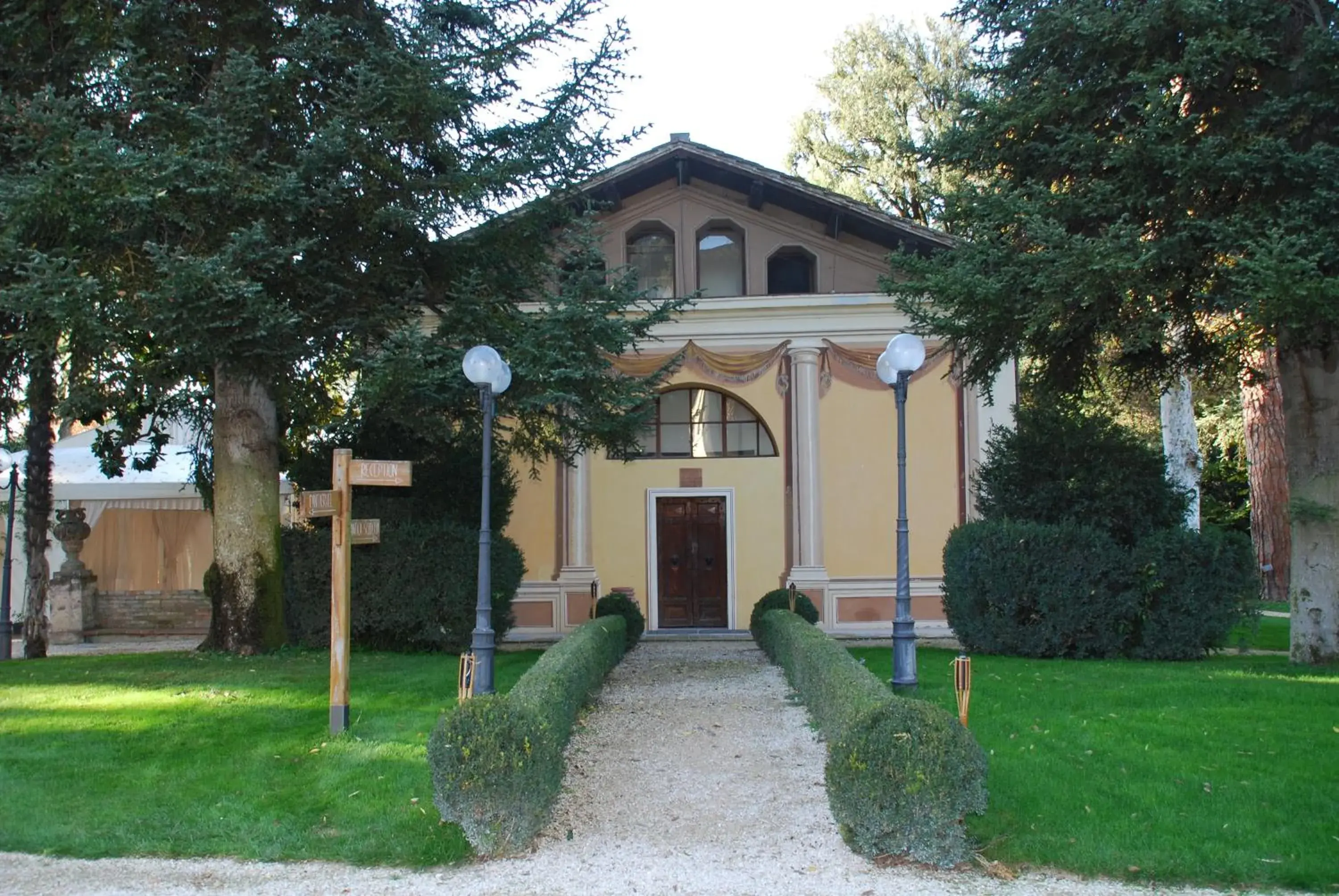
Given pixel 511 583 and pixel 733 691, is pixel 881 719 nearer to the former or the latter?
pixel 733 691

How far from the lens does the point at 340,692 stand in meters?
8.29

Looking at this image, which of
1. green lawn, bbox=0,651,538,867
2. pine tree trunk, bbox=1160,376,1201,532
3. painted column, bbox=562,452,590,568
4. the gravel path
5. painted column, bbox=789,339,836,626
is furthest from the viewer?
pine tree trunk, bbox=1160,376,1201,532

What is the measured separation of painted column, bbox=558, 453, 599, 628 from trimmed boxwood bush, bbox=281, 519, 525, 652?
4.43m

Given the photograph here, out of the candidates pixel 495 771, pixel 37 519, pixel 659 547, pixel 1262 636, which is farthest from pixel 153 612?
pixel 1262 636

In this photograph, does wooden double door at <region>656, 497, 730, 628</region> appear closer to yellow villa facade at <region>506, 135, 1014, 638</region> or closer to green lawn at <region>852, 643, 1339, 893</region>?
yellow villa facade at <region>506, 135, 1014, 638</region>

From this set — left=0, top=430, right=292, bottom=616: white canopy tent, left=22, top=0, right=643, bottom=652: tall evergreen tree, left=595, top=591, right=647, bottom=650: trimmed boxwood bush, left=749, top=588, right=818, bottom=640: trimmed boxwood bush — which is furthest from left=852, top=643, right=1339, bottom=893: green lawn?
left=0, top=430, right=292, bottom=616: white canopy tent

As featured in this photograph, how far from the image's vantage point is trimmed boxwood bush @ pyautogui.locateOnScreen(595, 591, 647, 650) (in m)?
15.8

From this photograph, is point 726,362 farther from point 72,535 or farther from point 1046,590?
point 72,535

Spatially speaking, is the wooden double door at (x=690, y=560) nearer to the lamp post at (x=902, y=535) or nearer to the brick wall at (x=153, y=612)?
the brick wall at (x=153, y=612)

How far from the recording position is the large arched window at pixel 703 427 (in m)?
19.6

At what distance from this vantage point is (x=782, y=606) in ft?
53.2

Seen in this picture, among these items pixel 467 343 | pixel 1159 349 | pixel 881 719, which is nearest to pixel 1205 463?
pixel 1159 349

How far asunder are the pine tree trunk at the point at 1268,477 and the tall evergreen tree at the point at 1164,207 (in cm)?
1374

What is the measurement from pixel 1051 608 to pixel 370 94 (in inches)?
390
